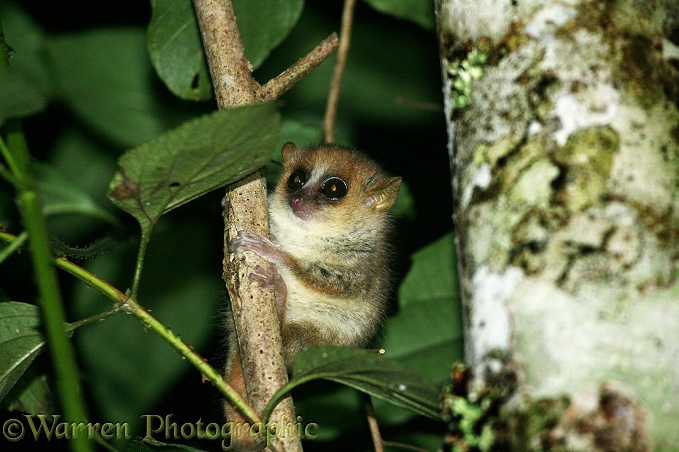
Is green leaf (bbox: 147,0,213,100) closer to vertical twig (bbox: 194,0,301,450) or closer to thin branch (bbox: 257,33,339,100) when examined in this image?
vertical twig (bbox: 194,0,301,450)

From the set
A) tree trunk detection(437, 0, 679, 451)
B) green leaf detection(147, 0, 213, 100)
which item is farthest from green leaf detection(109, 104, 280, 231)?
green leaf detection(147, 0, 213, 100)

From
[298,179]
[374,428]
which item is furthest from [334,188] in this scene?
[374,428]

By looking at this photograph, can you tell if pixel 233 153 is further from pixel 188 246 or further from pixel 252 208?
pixel 188 246

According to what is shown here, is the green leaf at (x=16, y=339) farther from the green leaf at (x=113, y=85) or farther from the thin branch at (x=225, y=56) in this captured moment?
the green leaf at (x=113, y=85)

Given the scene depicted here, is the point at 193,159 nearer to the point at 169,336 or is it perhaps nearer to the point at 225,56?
the point at 169,336

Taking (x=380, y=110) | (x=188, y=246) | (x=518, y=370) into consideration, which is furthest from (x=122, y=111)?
(x=518, y=370)
